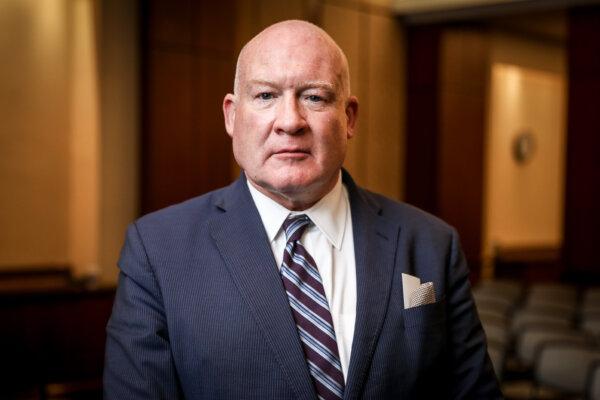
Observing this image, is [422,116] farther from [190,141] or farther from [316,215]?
[316,215]

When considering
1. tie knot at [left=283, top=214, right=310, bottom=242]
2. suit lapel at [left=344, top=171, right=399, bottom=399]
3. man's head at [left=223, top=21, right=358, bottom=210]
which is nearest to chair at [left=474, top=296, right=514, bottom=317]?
suit lapel at [left=344, top=171, right=399, bottom=399]

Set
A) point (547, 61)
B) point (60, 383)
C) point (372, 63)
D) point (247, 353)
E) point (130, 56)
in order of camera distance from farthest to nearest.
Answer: point (547, 61) < point (372, 63) < point (130, 56) < point (60, 383) < point (247, 353)

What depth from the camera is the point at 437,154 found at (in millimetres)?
10711

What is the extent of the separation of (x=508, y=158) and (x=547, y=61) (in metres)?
1.71

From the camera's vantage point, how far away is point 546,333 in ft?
17.1

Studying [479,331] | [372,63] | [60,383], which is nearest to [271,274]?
[479,331]

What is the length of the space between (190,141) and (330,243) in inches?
244

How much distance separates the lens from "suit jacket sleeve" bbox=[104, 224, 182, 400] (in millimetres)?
1608

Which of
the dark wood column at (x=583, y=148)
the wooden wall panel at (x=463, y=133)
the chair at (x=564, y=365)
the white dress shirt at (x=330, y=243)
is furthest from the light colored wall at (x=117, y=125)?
the white dress shirt at (x=330, y=243)

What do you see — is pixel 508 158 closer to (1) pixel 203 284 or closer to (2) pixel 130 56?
(2) pixel 130 56

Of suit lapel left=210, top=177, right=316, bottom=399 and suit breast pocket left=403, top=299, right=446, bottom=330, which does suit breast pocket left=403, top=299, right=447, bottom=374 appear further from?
suit lapel left=210, top=177, right=316, bottom=399

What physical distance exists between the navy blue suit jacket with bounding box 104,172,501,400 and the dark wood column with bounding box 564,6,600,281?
7.36 meters

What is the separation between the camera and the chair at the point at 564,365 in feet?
14.8

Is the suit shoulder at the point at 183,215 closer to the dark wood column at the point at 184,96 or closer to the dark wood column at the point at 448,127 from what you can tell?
the dark wood column at the point at 184,96
